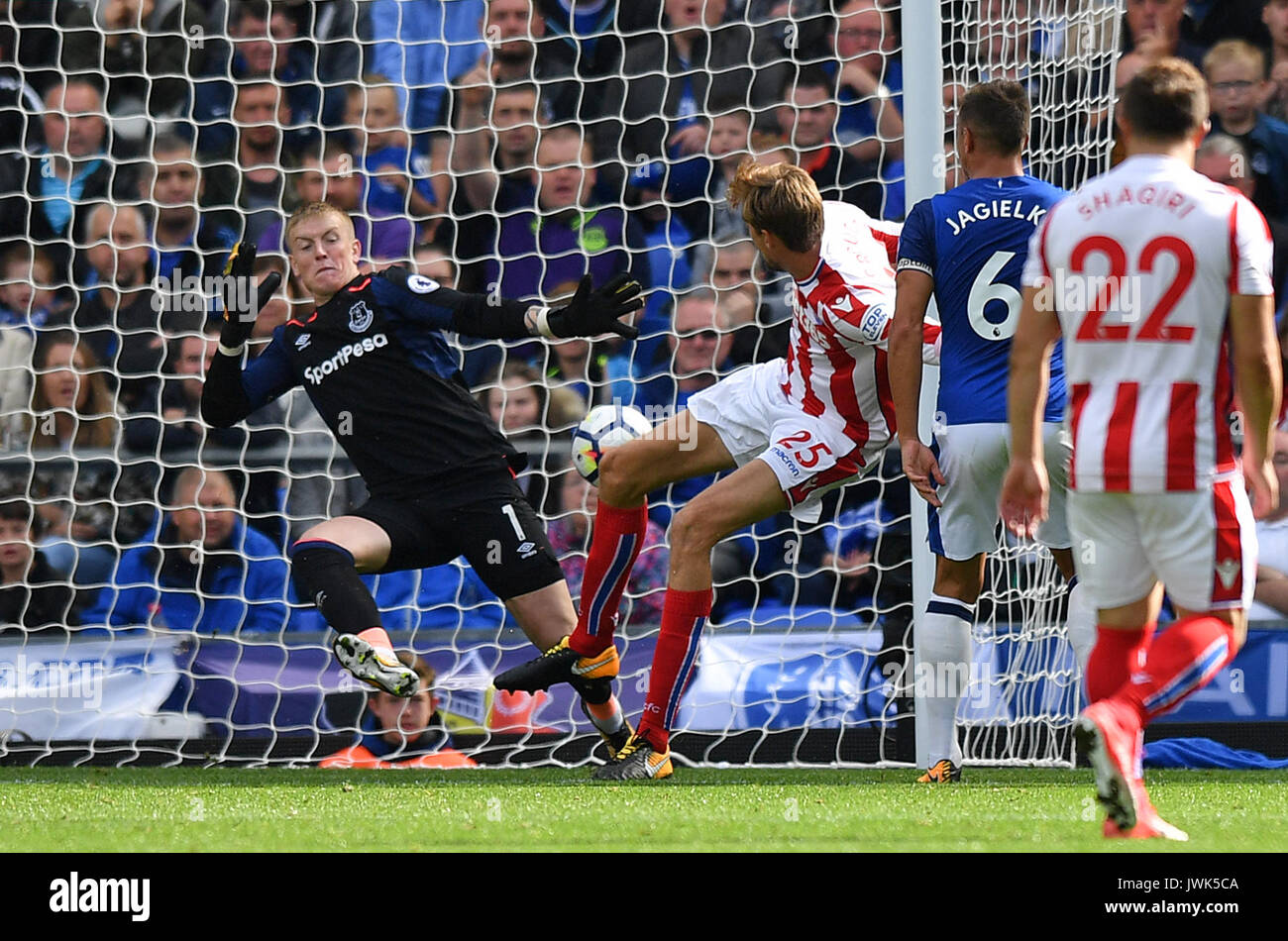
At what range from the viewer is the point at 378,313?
546cm

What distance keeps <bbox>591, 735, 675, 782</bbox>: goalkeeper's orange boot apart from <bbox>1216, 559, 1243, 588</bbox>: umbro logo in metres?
2.21

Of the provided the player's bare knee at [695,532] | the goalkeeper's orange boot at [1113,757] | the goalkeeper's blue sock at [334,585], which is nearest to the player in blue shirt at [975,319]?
the player's bare knee at [695,532]

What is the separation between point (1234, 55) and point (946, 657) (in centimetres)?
344

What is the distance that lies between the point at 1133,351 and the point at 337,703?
13.6ft

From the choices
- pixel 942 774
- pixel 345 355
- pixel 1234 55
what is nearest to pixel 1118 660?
pixel 942 774

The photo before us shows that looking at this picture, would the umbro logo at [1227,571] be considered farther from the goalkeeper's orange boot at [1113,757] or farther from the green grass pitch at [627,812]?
the green grass pitch at [627,812]

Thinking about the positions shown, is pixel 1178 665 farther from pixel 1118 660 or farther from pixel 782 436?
pixel 782 436

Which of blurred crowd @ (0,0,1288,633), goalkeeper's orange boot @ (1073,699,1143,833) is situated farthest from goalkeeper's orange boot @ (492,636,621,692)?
goalkeeper's orange boot @ (1073,699,1143,833)

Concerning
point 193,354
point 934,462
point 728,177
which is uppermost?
point 728,177

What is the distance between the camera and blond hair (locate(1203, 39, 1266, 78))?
6.72 m

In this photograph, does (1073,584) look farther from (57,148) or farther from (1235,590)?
(57,148)

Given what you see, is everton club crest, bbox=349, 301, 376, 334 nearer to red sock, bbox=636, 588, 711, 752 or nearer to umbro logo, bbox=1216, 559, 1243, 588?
red sock, bbox=636, 588, 711, 752

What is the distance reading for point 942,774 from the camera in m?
4.69
